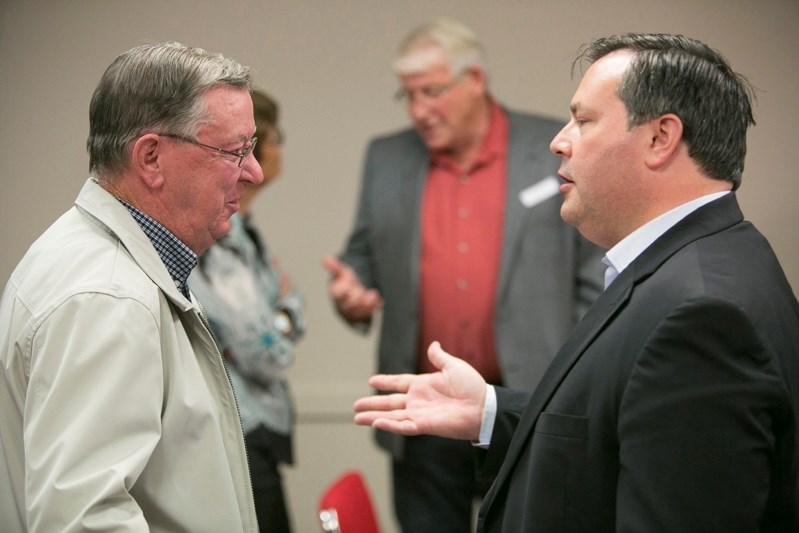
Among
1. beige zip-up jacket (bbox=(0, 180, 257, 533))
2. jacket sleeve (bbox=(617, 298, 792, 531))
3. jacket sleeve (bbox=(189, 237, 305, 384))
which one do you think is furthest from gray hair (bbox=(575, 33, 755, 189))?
jacket sleeve (bbox=(189, 237, 305, 384))

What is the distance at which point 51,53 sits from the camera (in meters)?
4.43

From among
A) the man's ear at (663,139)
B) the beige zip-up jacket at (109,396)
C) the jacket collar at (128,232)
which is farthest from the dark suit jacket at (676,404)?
the jacket collar at (128,232)

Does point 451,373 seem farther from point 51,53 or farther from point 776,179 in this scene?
point 51,53

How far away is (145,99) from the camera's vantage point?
5.48ft

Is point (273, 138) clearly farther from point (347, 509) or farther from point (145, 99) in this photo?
point (145, 99)

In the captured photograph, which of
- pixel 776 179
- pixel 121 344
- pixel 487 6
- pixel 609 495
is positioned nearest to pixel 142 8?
pixel 487 6

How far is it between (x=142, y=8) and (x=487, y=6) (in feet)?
5.12

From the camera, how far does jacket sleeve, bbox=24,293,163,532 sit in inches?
55.3

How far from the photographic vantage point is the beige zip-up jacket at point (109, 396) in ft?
4.67

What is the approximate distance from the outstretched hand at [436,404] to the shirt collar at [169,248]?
1.57ft

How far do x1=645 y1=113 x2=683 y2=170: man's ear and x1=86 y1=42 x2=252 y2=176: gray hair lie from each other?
75 centimetres

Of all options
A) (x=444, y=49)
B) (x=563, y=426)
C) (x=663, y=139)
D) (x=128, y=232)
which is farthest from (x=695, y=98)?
(x=444, y=49)

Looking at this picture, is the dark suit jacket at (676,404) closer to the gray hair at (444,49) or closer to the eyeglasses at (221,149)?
the eyeglasses at (221,149)

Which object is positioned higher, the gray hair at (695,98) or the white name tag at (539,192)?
the gray hair at (695,98)
